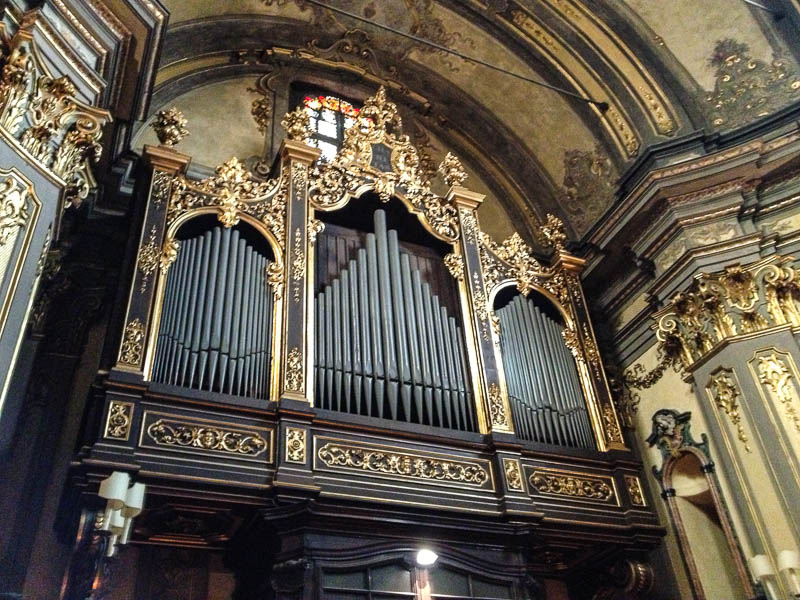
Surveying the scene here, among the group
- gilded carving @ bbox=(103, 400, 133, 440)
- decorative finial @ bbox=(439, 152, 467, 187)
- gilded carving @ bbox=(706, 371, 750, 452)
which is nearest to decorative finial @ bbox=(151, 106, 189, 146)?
gilded carving @ bbox=(103, 400, 133, 440)

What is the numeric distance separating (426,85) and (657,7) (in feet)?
10.1

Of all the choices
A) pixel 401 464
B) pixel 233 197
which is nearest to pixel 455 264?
pixel 233 197

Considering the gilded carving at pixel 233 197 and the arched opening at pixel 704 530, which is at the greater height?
the gilded carving at pixel 233 197

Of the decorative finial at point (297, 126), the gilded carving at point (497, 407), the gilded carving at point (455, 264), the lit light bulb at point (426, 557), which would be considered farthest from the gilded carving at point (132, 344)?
the gilded carving at point (455, 264)

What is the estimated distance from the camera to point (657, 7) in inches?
315

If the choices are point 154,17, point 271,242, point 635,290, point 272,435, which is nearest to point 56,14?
point 154,17

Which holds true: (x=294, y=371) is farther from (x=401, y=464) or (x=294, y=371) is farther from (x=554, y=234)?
(x=554, y=234)

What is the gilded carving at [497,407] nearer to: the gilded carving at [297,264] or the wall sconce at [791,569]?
the gilded carving at [297,264]

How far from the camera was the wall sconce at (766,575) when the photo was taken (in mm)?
5559

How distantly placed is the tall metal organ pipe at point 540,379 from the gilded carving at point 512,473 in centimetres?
46

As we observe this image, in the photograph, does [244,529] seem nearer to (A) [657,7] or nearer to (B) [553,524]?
(B) [553,524]

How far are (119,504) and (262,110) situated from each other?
5774 millimetres

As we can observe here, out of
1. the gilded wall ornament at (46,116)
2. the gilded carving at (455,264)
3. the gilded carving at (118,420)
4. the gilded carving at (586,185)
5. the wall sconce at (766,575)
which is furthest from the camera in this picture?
the gilded carving at (586,185)

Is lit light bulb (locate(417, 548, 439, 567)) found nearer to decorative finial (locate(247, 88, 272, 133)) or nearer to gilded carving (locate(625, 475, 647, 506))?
gilded carving (locate(625, 475, 647, 506))
